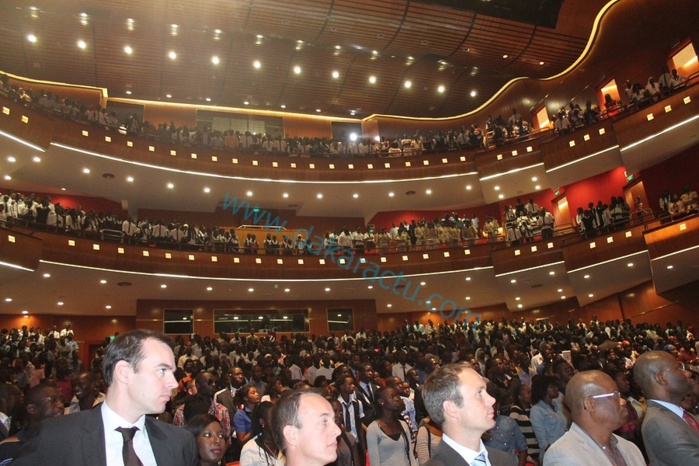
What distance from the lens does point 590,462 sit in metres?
2.53

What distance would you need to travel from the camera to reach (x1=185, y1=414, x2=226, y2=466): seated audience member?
318cm

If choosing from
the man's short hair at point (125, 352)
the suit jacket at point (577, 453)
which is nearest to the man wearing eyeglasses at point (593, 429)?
the suit jacket at point (577, 453)

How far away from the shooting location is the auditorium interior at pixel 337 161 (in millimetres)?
15609

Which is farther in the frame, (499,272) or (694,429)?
(499,272)

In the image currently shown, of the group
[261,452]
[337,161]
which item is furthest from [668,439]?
[337,161]

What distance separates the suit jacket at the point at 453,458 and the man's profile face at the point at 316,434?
44 centimetres

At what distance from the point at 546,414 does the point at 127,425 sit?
3.88 meters

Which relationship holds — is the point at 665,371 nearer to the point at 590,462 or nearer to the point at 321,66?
the point at 590,462

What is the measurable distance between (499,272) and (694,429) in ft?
48.9

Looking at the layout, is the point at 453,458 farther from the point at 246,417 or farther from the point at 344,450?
the point at 246,417

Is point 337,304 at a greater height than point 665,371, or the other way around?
point 337,304

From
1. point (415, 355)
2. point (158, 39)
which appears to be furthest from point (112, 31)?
point (415, 355)

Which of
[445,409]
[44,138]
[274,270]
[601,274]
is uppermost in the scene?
[44,138]

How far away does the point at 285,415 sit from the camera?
7.23 feet
